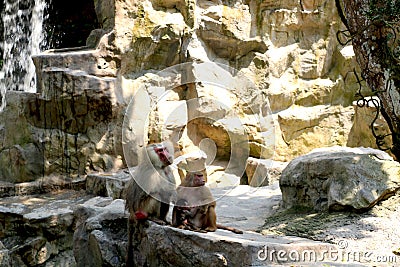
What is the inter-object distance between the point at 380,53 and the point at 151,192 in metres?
2.26

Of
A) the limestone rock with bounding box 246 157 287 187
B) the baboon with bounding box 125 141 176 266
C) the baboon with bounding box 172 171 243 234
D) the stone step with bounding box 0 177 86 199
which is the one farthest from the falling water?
the baboon with bounding box 172 171 243 234

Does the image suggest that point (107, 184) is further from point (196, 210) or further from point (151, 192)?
point (196, 210)

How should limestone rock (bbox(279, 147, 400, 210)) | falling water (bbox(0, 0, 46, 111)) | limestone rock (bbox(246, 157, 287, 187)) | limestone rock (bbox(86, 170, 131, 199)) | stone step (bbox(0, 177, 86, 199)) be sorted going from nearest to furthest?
limestone rock (bbox(279, 147, 400, 210))
limestone rock (bbox(86, 170, 131, 199))
stone step (bbox(0, 177, 86, 199))
limestone rock (bbox(246, 157, 287, 187))
falling water (bbox(0, 0, 46, 111))

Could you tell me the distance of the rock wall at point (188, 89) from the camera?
28.9 feet

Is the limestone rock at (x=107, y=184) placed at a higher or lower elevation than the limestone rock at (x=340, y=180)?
lower

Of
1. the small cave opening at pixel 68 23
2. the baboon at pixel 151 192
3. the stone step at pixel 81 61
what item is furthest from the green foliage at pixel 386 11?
the small cave opening at pixel 68 23

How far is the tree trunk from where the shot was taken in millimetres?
3795

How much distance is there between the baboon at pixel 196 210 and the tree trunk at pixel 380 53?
1668mm

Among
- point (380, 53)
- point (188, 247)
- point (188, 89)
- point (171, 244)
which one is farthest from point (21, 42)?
point (380, 53)

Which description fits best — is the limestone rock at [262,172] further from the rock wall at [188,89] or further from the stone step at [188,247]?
the stone step at [188,247]

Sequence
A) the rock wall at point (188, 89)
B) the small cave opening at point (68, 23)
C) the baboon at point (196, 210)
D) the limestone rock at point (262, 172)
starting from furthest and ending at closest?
the small cave opening at point (68, 23) → the limestone rock at point (262, 172) → the rock wall at point (188, 89) → the baboon at point (196, 210)

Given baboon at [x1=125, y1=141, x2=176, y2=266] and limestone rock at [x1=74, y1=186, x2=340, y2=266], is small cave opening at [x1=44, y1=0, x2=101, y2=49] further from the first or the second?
baboon at [x1=125, y1=141, x2=176, y2=266]

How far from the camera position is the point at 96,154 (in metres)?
8.94

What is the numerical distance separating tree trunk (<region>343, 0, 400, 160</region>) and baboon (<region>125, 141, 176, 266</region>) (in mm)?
1896
